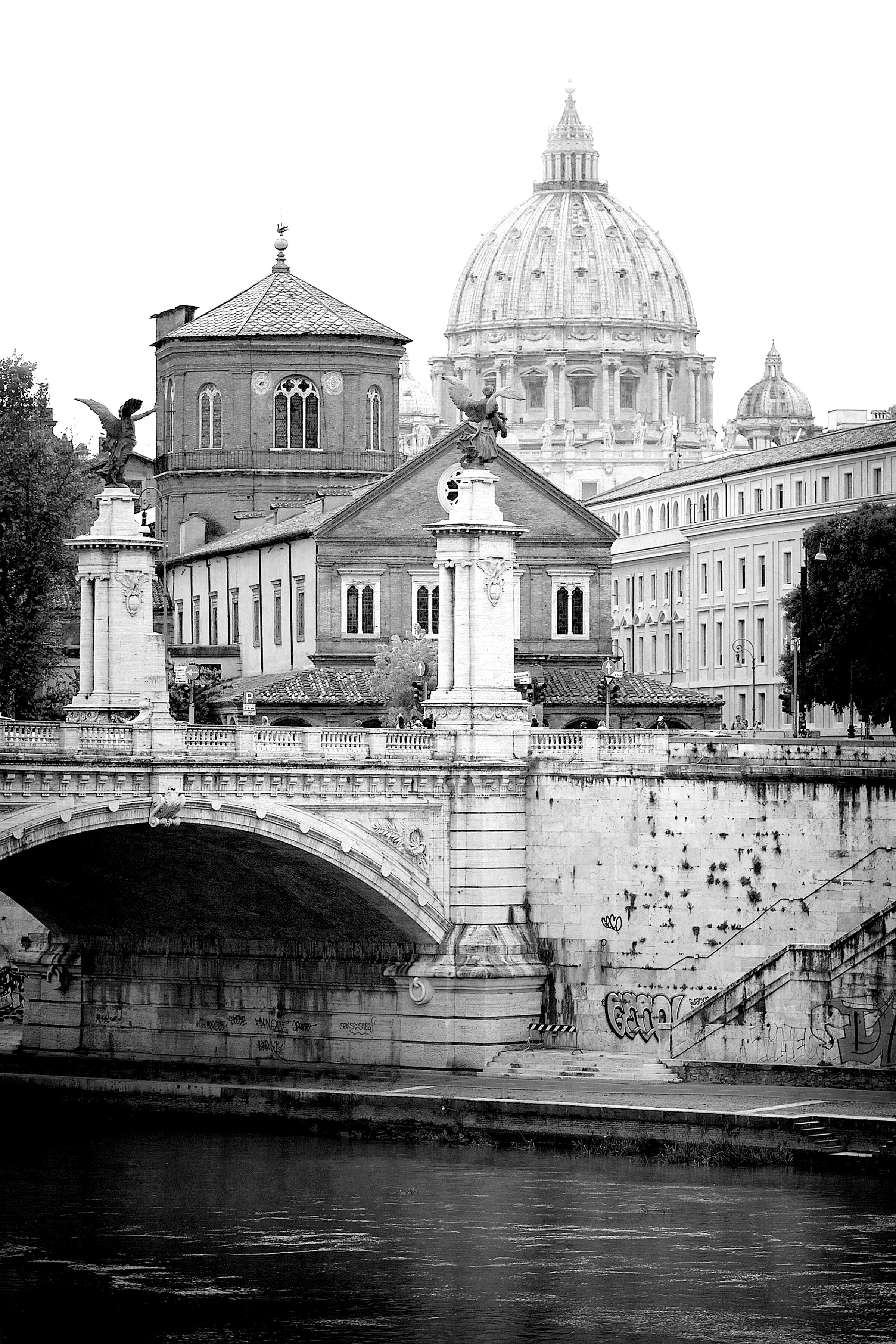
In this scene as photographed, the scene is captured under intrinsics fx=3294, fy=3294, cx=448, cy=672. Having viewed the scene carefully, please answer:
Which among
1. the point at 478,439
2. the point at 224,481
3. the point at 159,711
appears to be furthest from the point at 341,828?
the point at 224,481

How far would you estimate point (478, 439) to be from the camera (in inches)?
2625

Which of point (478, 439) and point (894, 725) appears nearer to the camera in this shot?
point (478, 439)

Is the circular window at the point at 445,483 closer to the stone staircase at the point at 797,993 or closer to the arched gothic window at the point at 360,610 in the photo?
the arched gothic window at the point at 360,610

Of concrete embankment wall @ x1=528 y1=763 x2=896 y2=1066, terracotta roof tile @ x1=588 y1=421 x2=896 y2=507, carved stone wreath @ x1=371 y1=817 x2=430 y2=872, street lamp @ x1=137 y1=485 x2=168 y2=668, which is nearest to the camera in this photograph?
carved stone wreath @ x1=371 y1=817 x2=430 y2=872

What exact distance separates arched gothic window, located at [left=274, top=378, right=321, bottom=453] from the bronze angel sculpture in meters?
35.7

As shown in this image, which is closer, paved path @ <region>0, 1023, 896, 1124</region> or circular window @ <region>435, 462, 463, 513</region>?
paved path @ <region>0, 1023, 896, 1124</region>

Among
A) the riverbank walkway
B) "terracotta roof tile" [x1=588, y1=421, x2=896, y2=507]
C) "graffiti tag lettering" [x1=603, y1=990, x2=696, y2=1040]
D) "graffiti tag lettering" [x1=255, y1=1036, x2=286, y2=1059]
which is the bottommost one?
the riverbank walkway

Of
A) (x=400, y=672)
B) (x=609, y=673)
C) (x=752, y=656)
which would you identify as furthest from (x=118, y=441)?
(x=752, y=656)

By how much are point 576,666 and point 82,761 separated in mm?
35942

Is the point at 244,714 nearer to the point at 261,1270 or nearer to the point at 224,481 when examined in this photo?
the point at 224,481

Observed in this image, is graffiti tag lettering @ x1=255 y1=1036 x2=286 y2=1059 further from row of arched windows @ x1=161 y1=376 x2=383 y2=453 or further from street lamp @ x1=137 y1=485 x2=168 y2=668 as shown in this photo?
row of arched windows @ x1=161 y1=376 x2=383 y2=453

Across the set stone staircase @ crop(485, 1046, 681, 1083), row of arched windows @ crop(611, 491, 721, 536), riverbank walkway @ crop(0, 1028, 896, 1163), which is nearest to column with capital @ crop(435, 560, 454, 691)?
stone staircase @ crop(485, 1046, 681, 1083)

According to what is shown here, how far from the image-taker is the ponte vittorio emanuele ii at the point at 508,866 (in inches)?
2488

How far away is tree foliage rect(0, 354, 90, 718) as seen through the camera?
8031 cm
